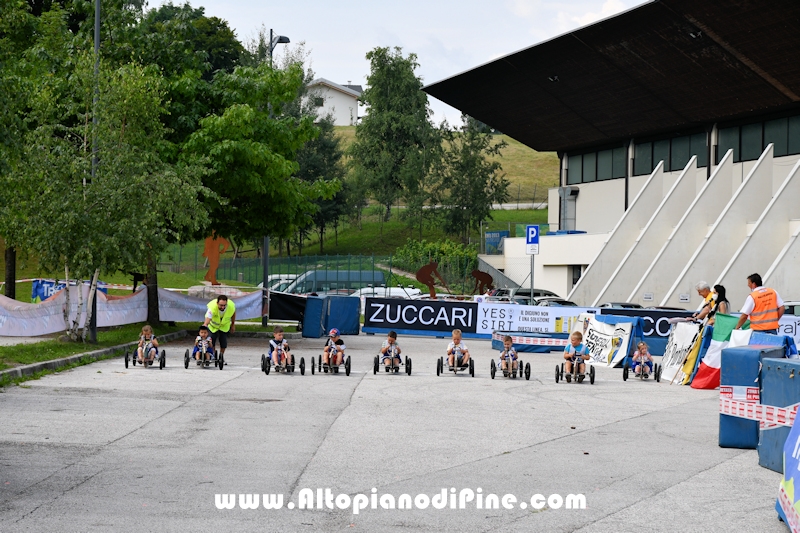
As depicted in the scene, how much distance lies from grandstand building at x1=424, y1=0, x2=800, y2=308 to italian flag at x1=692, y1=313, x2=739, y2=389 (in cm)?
1670

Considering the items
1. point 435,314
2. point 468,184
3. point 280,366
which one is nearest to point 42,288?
point 435,314

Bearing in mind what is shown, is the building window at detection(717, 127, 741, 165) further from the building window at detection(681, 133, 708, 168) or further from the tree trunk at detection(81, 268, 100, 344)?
the tree trunk at detection(81, 268, 100, 344)

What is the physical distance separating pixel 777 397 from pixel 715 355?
374 inches

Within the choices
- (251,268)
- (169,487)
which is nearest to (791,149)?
(251,268)

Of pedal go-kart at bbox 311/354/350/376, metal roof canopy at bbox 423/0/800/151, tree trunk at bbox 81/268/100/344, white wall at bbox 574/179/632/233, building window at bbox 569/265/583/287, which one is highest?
metal roof canopy at bbox 423/0/800/151

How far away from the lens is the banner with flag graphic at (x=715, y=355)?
1909 centimetres

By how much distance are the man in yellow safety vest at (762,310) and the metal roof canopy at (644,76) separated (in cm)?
2031

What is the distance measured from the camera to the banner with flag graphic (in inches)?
752

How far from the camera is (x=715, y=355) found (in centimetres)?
1936

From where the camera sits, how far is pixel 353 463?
32.0 ft

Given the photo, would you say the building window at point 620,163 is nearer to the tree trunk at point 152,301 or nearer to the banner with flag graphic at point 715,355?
the tree trunk at point 152,301

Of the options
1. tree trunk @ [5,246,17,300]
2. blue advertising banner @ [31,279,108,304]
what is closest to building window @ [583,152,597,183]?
blue advertising banner @ [31,279,108,304]

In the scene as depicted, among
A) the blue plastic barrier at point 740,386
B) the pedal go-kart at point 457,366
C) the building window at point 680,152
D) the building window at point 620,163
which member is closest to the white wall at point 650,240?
the building window at point 680,152

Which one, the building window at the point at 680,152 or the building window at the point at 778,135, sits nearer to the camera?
the building window at the point at 778,135
